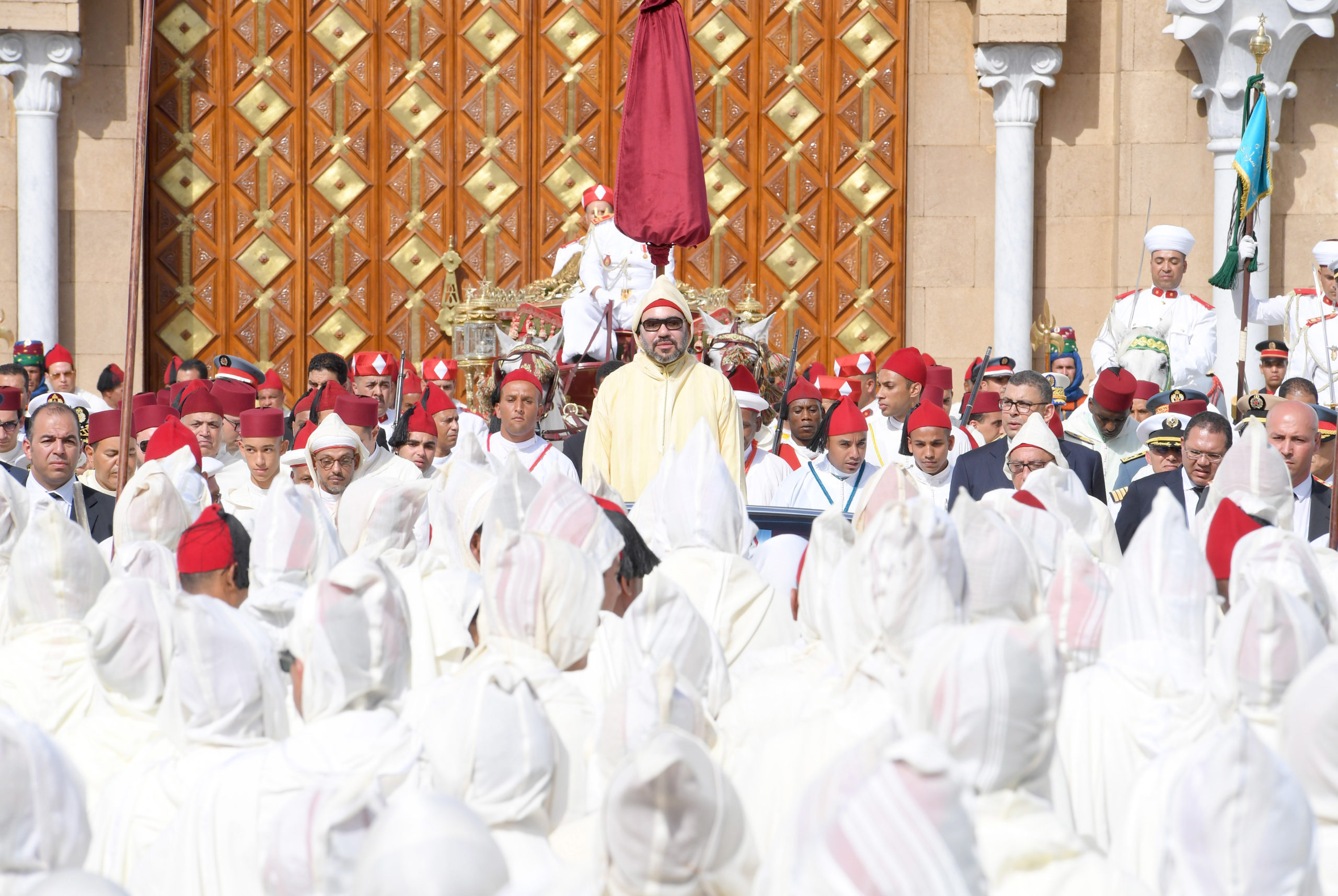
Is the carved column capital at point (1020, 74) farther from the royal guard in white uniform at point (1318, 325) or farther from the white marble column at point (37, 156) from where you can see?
the white marble column at point (37, 156)

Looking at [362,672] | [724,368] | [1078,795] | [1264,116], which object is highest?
[1264,116]

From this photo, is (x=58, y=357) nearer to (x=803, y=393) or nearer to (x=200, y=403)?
(x=200, y=403)

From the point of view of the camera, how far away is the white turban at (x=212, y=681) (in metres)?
3.02

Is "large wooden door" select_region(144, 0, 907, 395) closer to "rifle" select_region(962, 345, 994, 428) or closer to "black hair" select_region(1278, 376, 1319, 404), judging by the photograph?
"rifle" select_region(962, 345, 994, 428)

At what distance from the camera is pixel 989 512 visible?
12.7ft

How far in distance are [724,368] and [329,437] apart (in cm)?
285

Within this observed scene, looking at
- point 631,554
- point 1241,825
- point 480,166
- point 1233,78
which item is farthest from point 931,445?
point 480,166

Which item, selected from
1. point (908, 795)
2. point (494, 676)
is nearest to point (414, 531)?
point (494, 676)

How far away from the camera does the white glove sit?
375 inches

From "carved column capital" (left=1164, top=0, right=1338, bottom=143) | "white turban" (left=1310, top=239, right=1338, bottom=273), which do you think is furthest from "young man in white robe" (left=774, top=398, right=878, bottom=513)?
"carved column capital" (left=1164, top=0, right=1338, bottom=143)

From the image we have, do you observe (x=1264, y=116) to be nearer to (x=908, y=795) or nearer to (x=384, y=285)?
(x=384, y=285)

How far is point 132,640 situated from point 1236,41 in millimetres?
10337

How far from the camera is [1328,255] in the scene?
9531 mm

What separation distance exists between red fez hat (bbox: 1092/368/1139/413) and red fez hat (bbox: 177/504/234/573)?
521 cm
